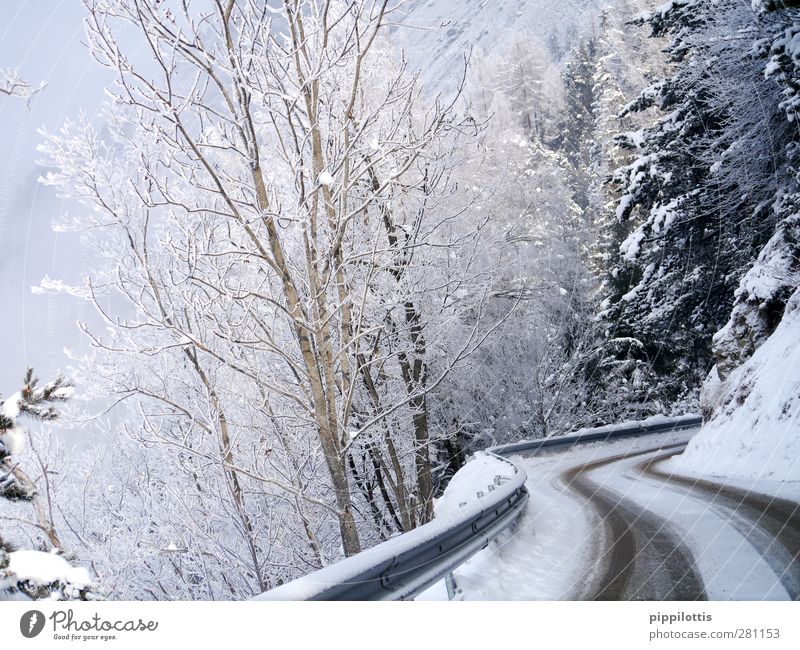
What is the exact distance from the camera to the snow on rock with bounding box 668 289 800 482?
261 inches

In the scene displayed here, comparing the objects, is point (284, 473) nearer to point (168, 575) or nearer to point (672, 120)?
point (168, 575)

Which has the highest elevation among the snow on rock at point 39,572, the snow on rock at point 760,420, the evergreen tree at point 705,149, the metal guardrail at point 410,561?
the evergreen tree at point 705,149

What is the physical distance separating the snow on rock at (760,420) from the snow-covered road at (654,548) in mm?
547

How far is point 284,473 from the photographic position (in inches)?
292

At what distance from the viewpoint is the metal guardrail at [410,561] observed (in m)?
2.31

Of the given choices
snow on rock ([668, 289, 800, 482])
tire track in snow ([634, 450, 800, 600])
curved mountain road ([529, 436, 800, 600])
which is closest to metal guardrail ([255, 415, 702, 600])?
curved mountain road ([529, 436, 800, 600])

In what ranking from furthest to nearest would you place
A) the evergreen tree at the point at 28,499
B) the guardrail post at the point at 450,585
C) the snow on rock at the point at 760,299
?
the snow on rock at the point at 760,299
the guardrail post at the point at 450,585
the evergreen tree at the point at 28,499

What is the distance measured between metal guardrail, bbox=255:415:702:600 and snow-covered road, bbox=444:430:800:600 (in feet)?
0.70

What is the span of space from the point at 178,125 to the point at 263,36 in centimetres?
115

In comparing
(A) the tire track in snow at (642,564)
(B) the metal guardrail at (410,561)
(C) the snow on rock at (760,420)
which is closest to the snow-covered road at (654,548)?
(A) the tire track in snow at (642,564)

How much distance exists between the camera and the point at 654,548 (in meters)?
4.22

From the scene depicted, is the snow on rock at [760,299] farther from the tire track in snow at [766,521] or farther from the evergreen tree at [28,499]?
the evergreen tree at [28,499]

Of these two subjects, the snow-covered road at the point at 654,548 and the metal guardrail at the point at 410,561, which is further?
the snow-covered road at the point at 654,548
